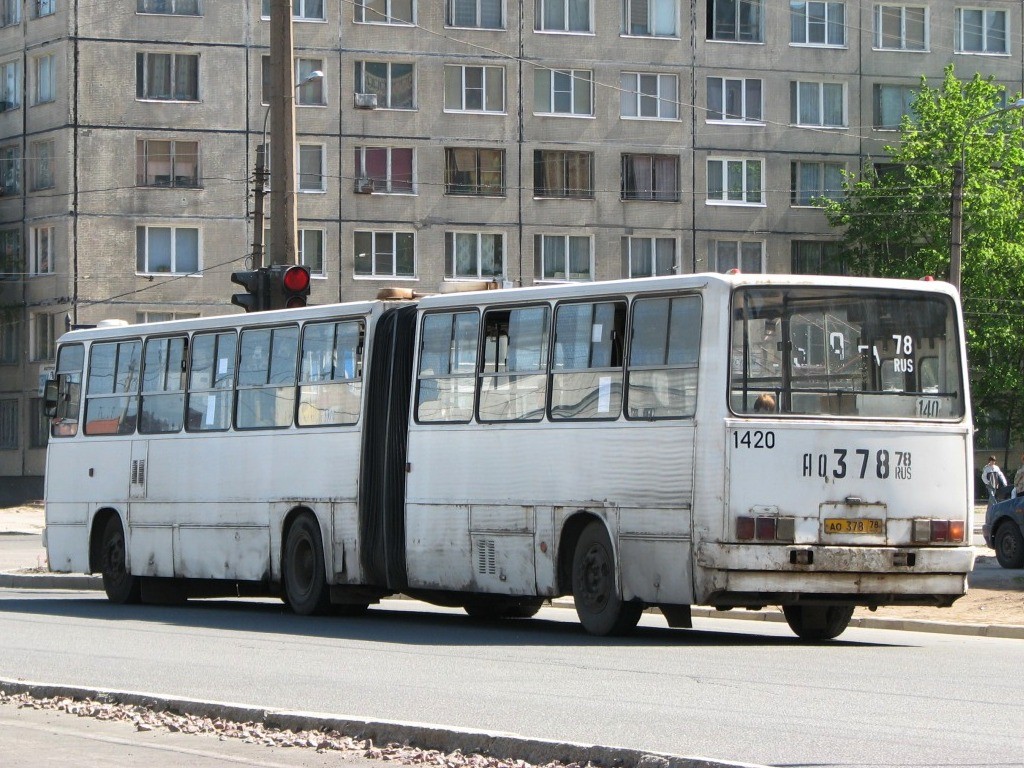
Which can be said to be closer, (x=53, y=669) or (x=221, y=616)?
(x=53, y=669)

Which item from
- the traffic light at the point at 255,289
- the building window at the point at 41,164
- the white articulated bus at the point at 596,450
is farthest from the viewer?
the building window at the point at 41,164

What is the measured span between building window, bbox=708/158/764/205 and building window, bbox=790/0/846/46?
14.7 feet

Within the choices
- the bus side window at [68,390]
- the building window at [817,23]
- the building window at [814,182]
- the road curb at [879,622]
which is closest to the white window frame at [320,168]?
the building window at [814,182]

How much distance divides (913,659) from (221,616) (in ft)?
28.1

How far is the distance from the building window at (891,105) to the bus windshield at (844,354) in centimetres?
5076

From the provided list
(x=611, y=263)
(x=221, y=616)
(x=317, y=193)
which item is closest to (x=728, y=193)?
(x=611, y=263)

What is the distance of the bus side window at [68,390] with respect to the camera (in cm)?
2456

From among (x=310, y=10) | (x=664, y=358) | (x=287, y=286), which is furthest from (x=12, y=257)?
(x=664, y=358)

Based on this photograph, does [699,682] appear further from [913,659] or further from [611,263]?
[611,263]

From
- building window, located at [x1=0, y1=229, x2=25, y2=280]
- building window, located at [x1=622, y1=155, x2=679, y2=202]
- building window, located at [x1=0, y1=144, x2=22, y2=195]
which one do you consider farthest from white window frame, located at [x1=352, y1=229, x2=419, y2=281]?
building window, located at [x1=0, y1=144, x2=22, y2=195]

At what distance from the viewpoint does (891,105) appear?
66.9 m

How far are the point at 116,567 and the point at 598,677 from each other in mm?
11497

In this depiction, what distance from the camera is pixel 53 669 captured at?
14258 millimetres

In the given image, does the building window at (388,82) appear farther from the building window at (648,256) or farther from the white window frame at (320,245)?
the building window at (648,256)
